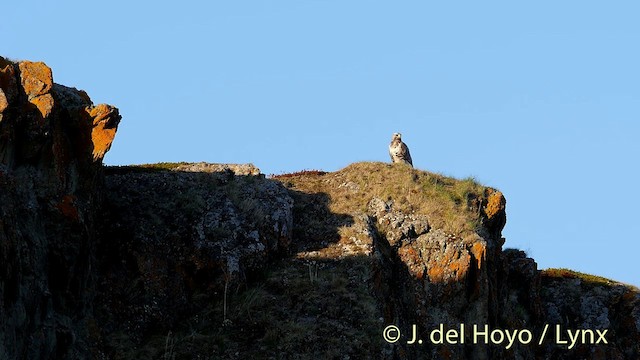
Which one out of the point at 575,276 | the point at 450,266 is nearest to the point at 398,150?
the point at 575,276

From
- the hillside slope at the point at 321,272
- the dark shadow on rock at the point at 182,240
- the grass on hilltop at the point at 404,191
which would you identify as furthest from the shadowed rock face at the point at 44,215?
the grass on hilltop at the point at 404,191

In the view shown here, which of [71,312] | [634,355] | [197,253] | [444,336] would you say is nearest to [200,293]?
[197,253]

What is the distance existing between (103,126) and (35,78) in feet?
15.5

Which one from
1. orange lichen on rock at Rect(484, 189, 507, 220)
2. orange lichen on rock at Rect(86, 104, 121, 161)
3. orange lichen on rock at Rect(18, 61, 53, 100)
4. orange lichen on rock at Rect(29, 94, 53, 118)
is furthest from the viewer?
orange lichen on rock at Rect(484, 189, 507, 220)

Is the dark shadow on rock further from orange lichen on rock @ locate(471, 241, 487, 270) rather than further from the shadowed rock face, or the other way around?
orange lichen on rock @ locate(471, 241, 487, 270)

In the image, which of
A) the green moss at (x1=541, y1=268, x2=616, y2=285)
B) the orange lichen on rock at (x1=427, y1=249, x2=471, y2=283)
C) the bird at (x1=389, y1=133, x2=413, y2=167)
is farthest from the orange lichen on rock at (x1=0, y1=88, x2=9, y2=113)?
the green moss at (x1=541, y1=268, x2=616, y2=285)

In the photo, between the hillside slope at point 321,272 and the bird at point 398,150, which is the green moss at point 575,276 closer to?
the hillside slope at point 321,272

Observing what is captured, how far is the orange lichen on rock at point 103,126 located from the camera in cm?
2947

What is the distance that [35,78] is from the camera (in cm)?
2544

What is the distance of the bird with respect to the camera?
42.5 meters

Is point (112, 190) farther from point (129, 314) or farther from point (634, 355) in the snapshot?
point (634, 355)

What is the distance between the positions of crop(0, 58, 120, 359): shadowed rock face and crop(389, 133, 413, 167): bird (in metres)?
16.9

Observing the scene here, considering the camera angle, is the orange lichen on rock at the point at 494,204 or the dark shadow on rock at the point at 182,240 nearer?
the dark shadow on rock at the point at 182,240

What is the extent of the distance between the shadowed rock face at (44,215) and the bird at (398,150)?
16.9 metres
